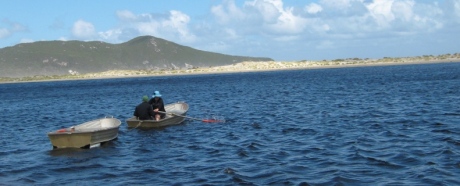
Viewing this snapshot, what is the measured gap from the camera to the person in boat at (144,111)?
90.2 feet

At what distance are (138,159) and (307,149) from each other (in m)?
6.01

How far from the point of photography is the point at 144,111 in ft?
90.4

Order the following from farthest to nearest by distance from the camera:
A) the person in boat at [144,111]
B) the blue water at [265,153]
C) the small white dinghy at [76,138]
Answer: the person in boat at [144,111]
the small white dinghy at [76,138]
the blue water at [265,153]

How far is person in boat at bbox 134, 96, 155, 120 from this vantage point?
90.2ft

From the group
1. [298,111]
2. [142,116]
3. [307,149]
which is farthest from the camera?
[298,111]

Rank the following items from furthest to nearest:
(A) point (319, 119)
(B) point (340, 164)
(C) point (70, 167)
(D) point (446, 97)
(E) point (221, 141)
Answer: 1. (D) point (446, 97)
2. (A) point (319, 119)
3. (E) point (221, 141)
4. (C) point (70, 167)
5. (B) point (340, 164)

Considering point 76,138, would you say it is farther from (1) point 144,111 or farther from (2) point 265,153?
(2) point 265,153

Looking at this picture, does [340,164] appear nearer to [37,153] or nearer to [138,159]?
[138,159]

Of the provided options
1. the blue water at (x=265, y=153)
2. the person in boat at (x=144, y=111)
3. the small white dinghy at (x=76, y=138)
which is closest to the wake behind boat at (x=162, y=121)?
the person in boat at (x=144, y=111)

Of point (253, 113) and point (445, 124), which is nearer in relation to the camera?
point (445, 124)

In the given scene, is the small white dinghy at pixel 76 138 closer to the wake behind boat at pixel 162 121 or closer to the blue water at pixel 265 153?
the blue water at pixel 265 153

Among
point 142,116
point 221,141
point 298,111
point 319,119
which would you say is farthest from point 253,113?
point 221,141

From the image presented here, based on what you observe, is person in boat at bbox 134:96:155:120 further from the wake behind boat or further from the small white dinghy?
the small white dinghy

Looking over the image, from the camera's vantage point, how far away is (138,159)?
19922 mm
